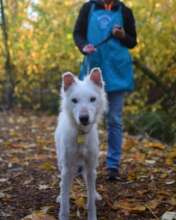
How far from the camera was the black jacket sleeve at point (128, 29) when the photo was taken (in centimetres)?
595

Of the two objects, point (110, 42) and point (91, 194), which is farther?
point (110, 42)

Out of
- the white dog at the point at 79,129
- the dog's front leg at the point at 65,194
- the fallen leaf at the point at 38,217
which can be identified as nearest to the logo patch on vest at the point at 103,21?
the white dog at the point at 79,129

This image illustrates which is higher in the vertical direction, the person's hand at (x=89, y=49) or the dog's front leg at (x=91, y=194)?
the person's hand at (x=89, y=49)

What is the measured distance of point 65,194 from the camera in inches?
188

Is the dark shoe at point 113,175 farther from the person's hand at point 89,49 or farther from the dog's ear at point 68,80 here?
the dog's ear at point 68,80

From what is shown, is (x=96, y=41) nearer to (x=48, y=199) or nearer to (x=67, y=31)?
(x=48, y=199)

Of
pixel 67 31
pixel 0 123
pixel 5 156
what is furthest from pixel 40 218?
pixel 67 31

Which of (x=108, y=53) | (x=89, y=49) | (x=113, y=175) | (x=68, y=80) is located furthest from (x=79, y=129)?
(x=113, y=175)

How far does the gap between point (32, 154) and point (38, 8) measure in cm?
704

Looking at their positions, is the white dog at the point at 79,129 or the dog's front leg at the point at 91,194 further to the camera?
the dog's front leg at the point at 91,194

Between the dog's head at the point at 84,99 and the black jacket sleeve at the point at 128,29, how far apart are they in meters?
1.35

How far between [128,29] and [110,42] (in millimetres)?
328

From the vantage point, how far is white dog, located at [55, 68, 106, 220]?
454 centimetres

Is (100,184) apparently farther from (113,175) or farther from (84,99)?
(84,99)
